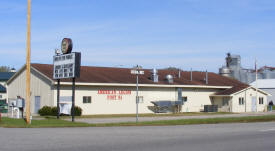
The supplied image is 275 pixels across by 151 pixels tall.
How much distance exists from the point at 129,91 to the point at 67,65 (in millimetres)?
11955

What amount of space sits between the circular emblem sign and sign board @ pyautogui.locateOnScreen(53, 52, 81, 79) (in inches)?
14.6

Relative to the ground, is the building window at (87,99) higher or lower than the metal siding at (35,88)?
lower

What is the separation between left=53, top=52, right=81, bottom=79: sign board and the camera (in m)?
30.0

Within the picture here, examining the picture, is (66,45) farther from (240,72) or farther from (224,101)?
(240,72)

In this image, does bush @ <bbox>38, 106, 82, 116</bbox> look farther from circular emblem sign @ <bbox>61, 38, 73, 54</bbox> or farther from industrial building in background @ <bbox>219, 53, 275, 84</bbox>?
industrial building in background @ <bbox>219, 53, 275, 84</bbox>

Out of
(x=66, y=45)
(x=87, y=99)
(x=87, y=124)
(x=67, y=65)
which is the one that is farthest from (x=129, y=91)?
(x=87, y=124)

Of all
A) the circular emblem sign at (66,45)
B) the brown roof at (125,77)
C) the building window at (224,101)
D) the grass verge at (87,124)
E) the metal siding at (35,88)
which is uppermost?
the circular emblem sign at (66,45)

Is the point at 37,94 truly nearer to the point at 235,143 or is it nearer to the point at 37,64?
the point at 37,64

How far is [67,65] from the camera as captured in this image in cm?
3100

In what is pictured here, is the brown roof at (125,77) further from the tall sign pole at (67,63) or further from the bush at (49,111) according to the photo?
the tall sign pole at (67,63)

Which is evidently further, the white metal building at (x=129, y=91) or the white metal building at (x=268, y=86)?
the white metal building at (x=268, y=86)

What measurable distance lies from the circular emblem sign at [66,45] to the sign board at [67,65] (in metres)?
0.37

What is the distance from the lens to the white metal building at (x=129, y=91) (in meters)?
38.8

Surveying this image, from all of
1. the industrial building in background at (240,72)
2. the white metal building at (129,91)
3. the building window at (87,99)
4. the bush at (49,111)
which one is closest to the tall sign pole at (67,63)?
the white metal building at (129,91)
